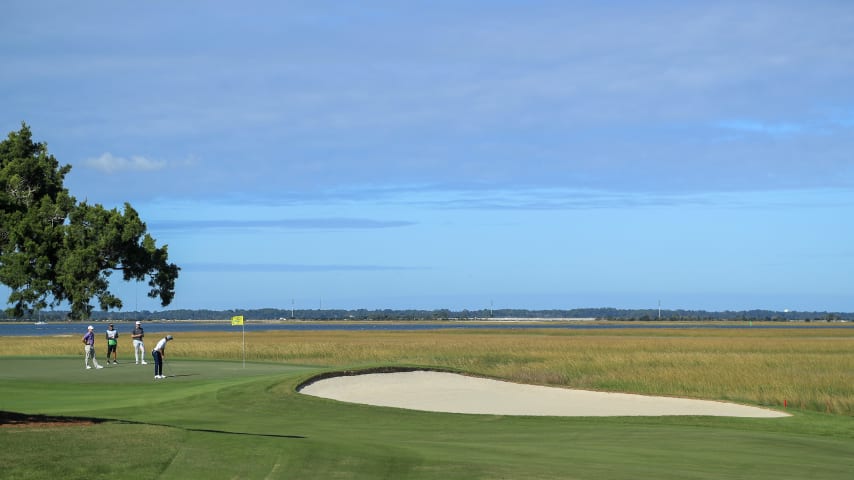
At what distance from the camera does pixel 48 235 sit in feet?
97.8

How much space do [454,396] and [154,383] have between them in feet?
33.6

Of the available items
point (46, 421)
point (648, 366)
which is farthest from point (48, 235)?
point (648, 366)

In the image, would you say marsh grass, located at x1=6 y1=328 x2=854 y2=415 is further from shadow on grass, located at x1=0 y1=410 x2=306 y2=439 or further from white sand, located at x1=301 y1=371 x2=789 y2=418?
shadow on grass, located at x1=0 y1=410 x2=306 y2=439

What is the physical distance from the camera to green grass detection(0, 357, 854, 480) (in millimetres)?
13609

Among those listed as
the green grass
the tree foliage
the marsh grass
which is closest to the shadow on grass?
the green grass

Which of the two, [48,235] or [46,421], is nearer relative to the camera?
[46,421]

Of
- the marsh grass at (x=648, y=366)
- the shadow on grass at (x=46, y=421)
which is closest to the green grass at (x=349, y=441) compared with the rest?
the shadow on grass at (x=46, y=421)

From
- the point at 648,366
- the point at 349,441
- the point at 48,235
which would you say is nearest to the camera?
the point at 349,441

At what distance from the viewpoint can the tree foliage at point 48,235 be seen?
2869 centimetres

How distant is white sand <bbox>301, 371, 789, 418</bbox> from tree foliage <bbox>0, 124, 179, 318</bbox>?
31.4 ft

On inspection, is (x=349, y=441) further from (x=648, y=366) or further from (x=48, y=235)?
(x=648, y=366)

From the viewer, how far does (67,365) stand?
40719mm

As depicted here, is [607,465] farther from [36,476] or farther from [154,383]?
[154,383]

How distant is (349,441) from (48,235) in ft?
55.3
